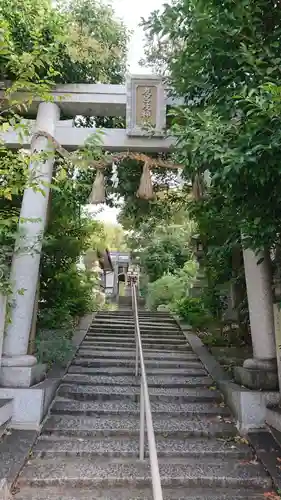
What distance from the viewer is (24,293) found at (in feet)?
15.7

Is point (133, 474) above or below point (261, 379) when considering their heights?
below

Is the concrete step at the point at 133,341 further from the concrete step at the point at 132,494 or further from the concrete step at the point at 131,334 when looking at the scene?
the concrete step at the point at 132,494

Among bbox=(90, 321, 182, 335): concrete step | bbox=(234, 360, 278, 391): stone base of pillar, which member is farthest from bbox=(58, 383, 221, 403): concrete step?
bbox=(90, 321, 182, 335): concrete step

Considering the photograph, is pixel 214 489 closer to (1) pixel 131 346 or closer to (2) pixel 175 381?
(2) pixel 175 381

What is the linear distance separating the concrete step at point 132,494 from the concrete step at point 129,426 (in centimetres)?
90

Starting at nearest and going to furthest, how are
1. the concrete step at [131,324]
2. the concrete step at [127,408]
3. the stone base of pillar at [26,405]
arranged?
the stone base of pillar at [26,405] < the concrete step at [127,408] < the concrete step at [131,324]

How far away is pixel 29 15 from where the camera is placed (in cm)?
502

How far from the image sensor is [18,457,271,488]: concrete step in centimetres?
332

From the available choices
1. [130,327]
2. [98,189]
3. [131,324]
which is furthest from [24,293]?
[131,324]

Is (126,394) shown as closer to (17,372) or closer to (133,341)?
(17,372)

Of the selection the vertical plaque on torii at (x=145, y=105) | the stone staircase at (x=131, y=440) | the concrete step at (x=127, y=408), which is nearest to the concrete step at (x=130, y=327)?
the stone staircase at (x=131, y=440)

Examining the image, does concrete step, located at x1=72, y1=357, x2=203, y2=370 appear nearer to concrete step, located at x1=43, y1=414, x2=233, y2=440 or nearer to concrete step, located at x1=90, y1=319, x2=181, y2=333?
concrete step, located at x1=43, y1=414, x2=233, y2=440

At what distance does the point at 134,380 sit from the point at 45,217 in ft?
8.54

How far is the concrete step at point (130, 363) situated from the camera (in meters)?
6.11
